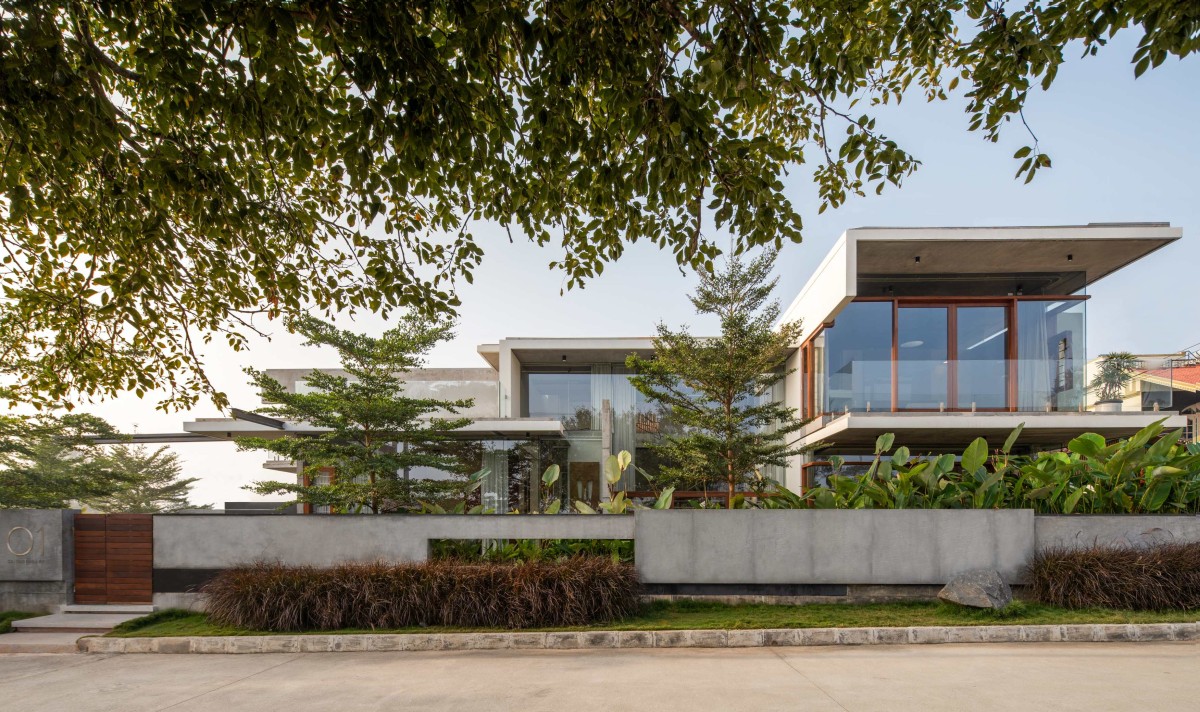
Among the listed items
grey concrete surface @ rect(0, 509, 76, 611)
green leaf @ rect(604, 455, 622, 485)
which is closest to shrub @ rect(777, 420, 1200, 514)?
green leaf @ rect(604, 455, 622, 485)

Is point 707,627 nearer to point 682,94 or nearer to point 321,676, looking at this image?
point 321,676

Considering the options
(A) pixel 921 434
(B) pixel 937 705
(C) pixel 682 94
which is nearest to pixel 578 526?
(B) pixel 937 705

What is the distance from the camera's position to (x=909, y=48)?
630cm

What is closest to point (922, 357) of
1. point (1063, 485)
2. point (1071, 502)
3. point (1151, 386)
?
point (1151, 386)

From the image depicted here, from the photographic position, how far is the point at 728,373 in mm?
14070

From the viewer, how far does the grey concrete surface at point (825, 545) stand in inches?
360

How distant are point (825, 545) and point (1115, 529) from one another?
3.87m

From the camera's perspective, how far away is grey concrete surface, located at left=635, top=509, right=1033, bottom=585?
30.0 ft

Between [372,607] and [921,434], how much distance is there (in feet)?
38.4

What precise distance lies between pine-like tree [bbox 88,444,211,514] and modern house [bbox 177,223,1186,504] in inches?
798

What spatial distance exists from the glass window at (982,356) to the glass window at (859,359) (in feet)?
4.71

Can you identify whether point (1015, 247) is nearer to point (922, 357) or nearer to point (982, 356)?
point (982, 356)

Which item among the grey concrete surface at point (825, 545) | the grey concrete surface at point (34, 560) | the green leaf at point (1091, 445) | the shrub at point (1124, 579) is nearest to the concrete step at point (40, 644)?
the grey concrete surface at point (34, 560)

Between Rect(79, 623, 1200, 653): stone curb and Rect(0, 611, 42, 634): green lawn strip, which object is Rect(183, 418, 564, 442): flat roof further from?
Rect(79, 623, 1200, 653): stone curb
